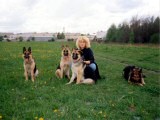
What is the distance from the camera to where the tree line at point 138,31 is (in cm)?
6806

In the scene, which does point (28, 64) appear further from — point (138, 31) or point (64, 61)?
point (138, 31)

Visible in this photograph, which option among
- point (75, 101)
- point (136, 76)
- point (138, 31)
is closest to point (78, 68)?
point (136, 76)

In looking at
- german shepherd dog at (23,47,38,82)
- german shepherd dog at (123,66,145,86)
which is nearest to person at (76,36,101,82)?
german shepherd dog at (123,66,145,86)

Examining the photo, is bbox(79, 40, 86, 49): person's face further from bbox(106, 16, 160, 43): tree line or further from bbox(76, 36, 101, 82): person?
bbox(106, 16, 160, 43): tree line

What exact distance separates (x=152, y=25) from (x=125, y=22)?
50.9ft

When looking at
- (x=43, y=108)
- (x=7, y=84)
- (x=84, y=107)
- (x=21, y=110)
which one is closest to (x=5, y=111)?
(x=21, y=110)

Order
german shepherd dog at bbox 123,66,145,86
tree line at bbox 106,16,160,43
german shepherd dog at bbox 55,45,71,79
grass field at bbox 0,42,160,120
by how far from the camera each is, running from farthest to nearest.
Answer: tree line at bbox 106,16,160,43, german shepherd dog at bbox 55,45,71,79, german shepherd dog at bbox 123,66,145,86, grass field at bbox 0,42,160,120

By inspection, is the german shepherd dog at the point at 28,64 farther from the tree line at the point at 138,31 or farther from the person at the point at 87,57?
the tree line at the point at 138,31

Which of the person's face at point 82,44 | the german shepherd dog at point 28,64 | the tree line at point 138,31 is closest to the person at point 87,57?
the person's face at point 82,44

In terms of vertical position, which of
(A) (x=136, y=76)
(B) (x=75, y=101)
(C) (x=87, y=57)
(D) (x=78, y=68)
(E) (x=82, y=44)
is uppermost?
(E) (x=82, y=44)

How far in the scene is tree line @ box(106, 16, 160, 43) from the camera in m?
68.1

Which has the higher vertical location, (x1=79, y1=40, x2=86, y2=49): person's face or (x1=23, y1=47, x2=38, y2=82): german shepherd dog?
(x1=79, y1=40, x2=86, y2=49): person's face

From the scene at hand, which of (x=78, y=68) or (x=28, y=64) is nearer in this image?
(x=78, y=68)

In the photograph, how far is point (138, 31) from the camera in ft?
232
